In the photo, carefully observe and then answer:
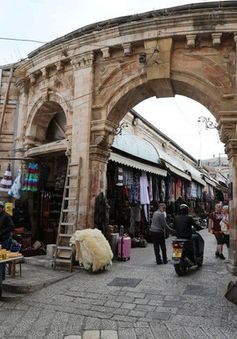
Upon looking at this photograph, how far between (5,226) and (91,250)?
1.83 metres

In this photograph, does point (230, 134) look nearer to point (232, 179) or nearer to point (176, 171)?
point (232, 179)

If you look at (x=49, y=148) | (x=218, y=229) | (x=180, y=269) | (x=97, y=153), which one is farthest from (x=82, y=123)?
(x=218, y=229)

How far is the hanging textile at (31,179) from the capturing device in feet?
34.1

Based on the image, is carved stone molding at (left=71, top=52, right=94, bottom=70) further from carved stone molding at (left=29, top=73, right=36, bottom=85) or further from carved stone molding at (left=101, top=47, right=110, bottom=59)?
carved stone molding at (left=29, top=73, right=36, bottom=85)

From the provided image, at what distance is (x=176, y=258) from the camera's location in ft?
23.7

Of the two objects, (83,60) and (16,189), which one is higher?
(83,60)

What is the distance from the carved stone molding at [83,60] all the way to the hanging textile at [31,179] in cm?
323

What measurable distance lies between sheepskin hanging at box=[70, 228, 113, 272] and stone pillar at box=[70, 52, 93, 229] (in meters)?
0.99

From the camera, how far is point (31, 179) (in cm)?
1045

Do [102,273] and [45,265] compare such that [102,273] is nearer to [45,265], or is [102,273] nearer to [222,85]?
[45,265]

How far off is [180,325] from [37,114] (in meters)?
7.92

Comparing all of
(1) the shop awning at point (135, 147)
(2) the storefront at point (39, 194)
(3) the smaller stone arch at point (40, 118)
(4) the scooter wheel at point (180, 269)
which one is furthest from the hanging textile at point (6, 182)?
(4) the scooter wheel at point (180, 269)

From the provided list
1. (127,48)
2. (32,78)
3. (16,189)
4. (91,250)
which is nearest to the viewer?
(91,250)

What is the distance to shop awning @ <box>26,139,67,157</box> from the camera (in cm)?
977
